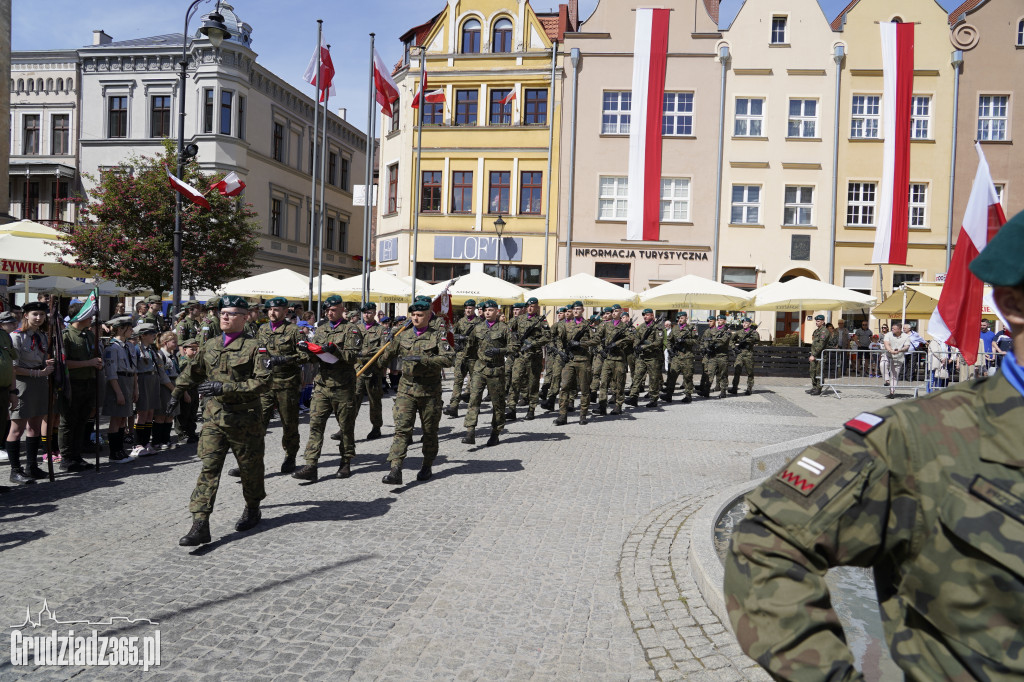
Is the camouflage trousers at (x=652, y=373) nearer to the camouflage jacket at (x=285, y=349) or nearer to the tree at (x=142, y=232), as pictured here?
the camouflage jacket at (x=285, y=349)

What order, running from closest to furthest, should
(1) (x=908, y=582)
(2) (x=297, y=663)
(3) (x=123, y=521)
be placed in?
(1) (x=908, y=582) < (2) (x=297, y=663) < (3) (x=123, y=521)

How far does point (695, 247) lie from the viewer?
2978 centimetres

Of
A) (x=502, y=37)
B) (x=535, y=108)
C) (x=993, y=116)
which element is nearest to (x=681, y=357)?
(x=535, y=108)

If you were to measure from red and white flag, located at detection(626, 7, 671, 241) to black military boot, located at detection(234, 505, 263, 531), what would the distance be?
975 inches

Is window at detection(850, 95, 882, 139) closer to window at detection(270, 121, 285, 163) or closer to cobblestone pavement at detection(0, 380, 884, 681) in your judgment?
cobblestone pavement at detection(0, 380, 884, 681)

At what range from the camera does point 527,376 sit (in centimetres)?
1453

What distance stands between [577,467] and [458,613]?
497 cm

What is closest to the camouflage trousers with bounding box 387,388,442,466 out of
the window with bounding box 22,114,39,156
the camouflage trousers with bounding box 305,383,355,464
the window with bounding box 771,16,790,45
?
the camouflage trousers with bounding box 305,383,355,464

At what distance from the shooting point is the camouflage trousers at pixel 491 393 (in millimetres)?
11172

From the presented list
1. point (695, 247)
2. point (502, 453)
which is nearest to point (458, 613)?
point (502, 453)

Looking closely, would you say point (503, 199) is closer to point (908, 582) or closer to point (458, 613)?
point (458, 613)

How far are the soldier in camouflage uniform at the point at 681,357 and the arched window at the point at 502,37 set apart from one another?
60.2ft

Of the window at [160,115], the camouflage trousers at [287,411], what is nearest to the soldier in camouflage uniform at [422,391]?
the camouflage trousers at [287,411]

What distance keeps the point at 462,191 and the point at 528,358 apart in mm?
18752
